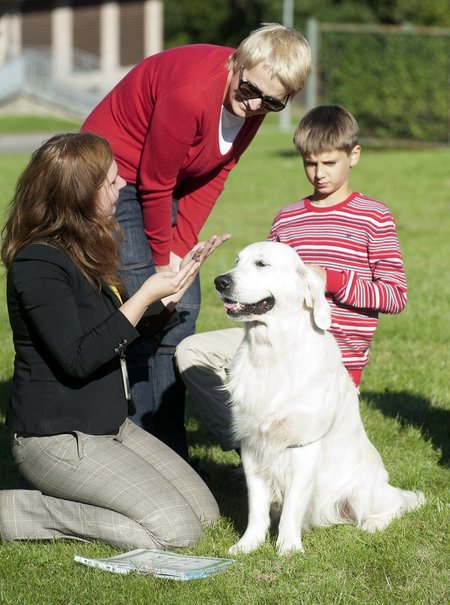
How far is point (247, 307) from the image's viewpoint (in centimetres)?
420

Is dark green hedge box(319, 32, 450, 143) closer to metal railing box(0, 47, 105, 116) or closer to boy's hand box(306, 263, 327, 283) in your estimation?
boy's hand box(306, 263, 327, 283)

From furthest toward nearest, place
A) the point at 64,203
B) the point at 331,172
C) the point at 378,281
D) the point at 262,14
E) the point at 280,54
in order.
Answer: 1. the point at 262,14
2. the point at 331,172
3. the point at 378,281
4. the point at 280,54
5. the point at 64,203

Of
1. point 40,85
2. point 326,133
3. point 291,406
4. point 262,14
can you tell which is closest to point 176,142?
point 326,133

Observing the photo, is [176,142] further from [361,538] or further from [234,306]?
[361,538]

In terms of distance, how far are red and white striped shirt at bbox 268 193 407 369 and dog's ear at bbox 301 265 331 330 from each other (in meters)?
0.56

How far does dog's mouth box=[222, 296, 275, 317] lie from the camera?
4.18 meters

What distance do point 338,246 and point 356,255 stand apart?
0.10 meters

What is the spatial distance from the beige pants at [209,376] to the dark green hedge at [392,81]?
58.4 ft

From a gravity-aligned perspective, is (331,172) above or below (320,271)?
above

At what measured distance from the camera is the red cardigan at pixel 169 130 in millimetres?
4727

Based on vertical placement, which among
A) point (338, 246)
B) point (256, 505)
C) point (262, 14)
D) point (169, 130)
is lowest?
point (262, 14)

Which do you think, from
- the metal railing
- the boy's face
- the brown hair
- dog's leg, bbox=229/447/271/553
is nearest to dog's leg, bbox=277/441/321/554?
dog's leg, bbox=229/447/271/553

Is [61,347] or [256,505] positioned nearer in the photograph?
[61,347]

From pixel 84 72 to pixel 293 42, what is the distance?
1642 inches
